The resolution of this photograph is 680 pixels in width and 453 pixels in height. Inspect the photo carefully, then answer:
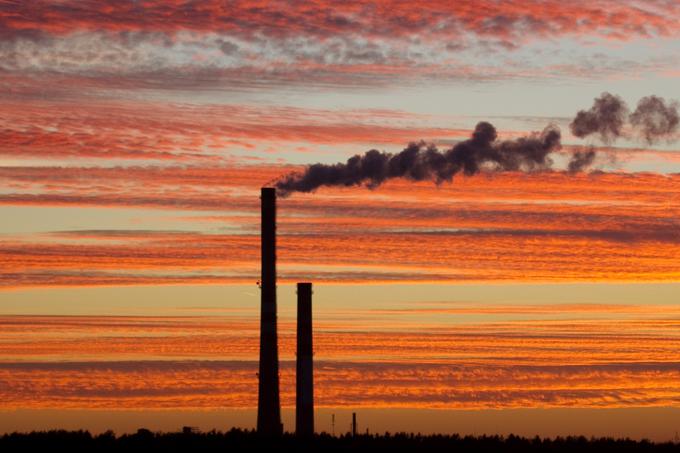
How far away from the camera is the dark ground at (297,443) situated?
6762 centimetres

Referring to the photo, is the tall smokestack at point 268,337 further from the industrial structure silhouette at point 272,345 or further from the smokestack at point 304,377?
the smokestack at point 304,377

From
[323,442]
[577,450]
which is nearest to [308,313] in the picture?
[323,442]

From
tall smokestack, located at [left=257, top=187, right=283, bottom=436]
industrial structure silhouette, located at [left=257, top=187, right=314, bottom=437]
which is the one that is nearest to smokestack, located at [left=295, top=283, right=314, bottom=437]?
industrial structure silhouette, located at [left=257, top=187, right=314, bottom=437]

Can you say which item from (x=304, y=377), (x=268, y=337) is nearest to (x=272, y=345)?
(x=268, y=337)

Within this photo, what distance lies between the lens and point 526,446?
71.4 metres

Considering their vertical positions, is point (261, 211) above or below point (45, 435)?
above

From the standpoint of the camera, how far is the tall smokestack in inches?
3147

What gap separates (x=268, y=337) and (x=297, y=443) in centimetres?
1106

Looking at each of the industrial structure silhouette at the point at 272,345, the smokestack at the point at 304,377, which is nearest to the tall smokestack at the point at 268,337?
the industrial structure silhouette at the point at 272,345

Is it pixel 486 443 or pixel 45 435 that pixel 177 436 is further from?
pixel 486 443

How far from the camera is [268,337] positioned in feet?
263

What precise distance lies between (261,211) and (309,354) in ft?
21.7

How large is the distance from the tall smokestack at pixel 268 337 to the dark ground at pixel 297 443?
227 inches

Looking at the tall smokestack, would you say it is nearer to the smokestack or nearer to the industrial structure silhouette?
the industrial structure silhouette
